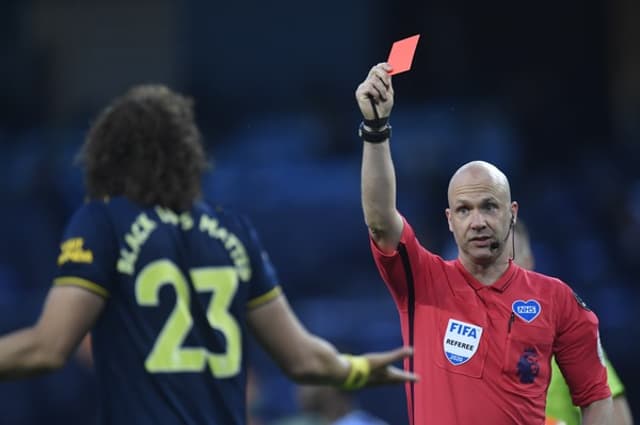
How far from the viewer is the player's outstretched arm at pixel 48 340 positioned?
11.5 ft

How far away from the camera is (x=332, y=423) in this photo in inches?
286

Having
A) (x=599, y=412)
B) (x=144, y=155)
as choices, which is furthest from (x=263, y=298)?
(x=599, y=412)

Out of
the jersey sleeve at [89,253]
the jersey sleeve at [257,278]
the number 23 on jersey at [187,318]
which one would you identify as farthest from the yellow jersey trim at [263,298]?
the jersey sleeve at [89,253]

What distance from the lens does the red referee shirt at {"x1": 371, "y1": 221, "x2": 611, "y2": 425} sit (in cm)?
437

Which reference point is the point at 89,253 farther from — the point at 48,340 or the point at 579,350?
the point at 579,350

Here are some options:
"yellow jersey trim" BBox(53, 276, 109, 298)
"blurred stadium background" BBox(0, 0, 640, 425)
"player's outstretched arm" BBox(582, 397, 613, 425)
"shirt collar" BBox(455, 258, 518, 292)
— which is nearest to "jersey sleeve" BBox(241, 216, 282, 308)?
"yellow jersey trim" BBox(53, 276, 109, 298)

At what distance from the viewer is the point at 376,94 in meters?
4.31

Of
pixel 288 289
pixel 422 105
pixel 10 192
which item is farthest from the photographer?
pixel 422 105

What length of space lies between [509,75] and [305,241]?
4.90m

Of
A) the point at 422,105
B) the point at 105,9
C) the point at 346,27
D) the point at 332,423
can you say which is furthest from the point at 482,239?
the point at 105,9

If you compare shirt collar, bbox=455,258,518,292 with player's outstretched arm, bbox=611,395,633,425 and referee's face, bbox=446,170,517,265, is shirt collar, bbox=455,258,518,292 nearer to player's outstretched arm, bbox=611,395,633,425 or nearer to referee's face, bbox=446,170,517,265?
referee's face, bbox=446,170,517,265

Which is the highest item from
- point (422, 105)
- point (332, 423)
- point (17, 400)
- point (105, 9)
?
point (105, 9)

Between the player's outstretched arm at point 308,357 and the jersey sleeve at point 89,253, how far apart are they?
0.51 metres

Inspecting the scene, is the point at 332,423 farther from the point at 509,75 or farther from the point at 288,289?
the point at 509,75
